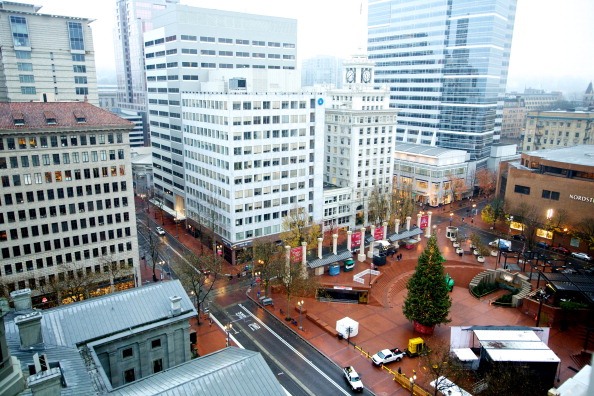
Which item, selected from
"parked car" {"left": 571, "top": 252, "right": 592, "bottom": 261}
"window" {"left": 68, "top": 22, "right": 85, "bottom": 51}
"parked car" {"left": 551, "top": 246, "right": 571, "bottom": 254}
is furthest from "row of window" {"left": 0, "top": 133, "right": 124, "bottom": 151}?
"parked car" {"left": 571, "top": 252, "right": 592, "bottom": 261}

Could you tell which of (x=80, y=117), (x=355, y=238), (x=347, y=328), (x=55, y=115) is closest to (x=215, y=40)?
(x=80, y=117)

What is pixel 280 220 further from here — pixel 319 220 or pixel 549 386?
pixel 549 386

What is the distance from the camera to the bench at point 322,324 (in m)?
57.7

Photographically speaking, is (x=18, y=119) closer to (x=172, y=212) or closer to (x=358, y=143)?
(x=172, y=212)

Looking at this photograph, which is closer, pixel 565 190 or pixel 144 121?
pixel 565 190

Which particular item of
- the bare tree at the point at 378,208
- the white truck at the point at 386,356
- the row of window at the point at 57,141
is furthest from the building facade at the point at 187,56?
the white truck at the point at 386,356

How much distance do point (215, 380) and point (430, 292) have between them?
1363 inches

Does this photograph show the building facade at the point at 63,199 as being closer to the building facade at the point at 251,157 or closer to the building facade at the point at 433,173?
the building facade at the point at 251,157

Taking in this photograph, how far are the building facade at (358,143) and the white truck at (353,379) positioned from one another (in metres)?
52.9

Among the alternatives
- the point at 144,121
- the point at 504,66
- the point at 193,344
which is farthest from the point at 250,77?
the point at 144,121

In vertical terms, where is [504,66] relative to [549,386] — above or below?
above

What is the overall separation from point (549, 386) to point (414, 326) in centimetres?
1747

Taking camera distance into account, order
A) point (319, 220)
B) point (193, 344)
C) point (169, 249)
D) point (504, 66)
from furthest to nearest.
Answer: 1. point (504, 66)
2. point (319, 220)
3. point (169, 249)
4. point (193, 344)

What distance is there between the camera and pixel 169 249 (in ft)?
292
